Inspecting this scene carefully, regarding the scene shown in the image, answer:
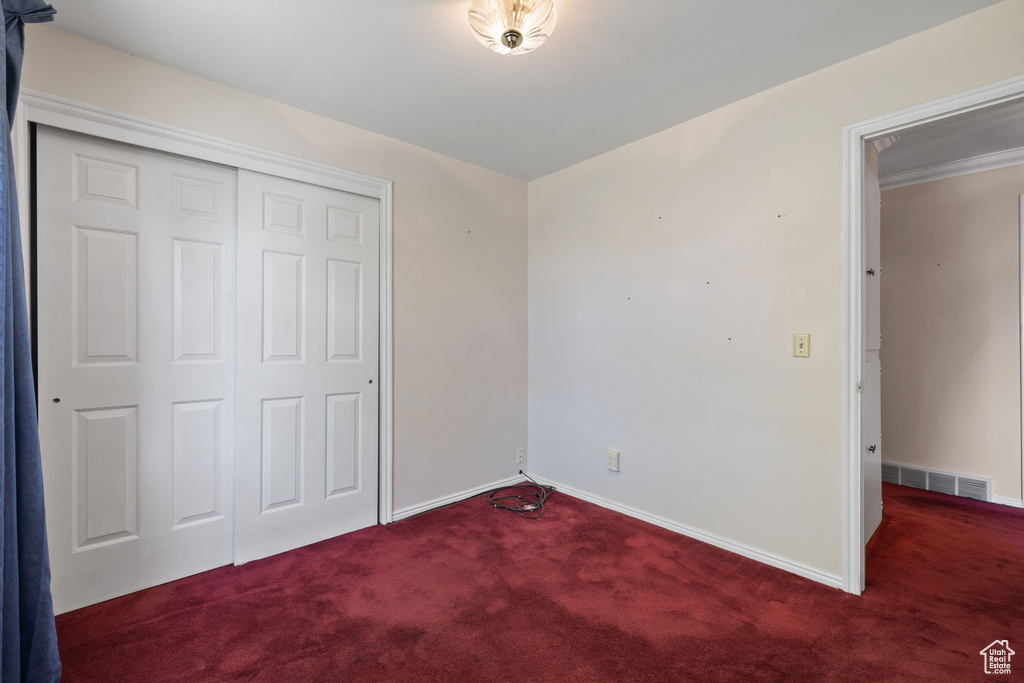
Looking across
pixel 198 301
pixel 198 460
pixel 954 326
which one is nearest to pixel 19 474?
pixel 198 460

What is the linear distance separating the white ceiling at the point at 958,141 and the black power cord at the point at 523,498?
305 centimetres

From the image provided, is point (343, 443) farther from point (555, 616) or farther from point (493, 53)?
point (493, 53)

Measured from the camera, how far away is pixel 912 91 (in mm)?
1871

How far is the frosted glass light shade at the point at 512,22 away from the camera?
1.53 m

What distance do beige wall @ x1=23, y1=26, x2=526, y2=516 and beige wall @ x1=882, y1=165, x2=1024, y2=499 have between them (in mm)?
2913

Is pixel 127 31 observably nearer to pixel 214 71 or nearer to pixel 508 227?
pixel 214 71

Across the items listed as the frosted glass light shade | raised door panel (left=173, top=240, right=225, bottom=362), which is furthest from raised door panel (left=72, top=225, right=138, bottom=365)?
the frosted glass light shade

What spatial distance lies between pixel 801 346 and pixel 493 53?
195cm

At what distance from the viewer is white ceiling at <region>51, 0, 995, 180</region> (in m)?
1.69

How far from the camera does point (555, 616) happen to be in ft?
6.07

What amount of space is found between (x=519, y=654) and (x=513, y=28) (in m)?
2.22

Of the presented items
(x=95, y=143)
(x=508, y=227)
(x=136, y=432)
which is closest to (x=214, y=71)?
(x=95, y=143)

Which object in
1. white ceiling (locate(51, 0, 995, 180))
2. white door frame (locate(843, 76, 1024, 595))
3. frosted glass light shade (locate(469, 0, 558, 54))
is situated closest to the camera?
frosted glass light shade (locate(469, 0, 558, 54))

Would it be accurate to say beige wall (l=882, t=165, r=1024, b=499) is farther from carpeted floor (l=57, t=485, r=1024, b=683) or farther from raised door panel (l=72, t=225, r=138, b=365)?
raised door panel (l=72, t=225, r=138, b=365)
